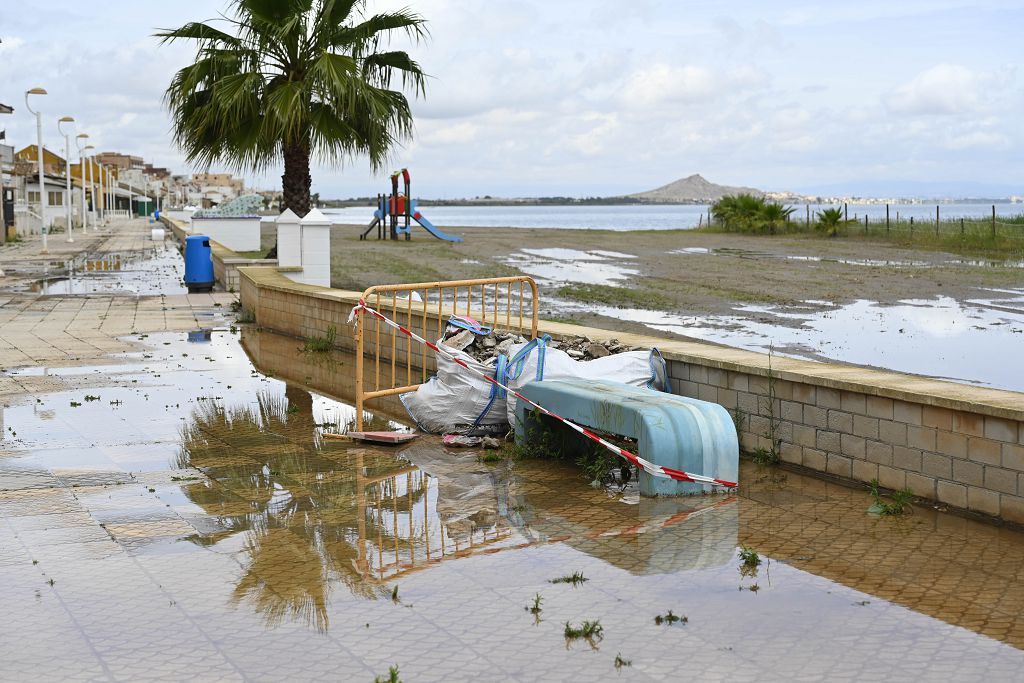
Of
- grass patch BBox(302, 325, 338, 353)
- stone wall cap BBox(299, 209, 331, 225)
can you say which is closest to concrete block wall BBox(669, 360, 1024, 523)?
grass patch BBox(302, 325, 338, 353)

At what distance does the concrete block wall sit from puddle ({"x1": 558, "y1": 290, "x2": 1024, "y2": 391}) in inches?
206

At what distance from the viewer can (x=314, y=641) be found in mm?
4664

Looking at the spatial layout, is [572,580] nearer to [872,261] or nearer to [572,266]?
[572,266]

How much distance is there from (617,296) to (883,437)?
55.3ft

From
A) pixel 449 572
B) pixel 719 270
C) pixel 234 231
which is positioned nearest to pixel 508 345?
pixel 449 572

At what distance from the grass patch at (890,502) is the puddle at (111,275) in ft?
64.2

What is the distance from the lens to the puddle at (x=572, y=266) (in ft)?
94.7

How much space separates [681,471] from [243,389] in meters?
5.84

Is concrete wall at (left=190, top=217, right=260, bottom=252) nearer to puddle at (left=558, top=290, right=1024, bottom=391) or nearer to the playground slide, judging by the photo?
the playground slide

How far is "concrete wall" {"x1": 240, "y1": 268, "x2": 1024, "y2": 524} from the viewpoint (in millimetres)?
6293

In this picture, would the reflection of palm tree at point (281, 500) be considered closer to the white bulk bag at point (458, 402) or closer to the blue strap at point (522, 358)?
the white bulk bag at point (458, 402)

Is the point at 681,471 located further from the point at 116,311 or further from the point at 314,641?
the point at 116,311

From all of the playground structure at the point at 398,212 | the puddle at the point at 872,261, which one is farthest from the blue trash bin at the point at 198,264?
the playground structure at the point at 398,212

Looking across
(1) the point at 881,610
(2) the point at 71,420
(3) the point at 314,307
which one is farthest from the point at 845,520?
(3) the point at 314,307
